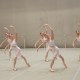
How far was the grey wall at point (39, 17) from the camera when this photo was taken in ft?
76.1

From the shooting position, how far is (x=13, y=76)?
10.8m

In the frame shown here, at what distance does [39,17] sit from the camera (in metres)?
24.1

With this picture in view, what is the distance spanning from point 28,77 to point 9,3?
15.6m

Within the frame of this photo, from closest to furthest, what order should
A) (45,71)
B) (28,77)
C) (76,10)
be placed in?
(28,77)
(45,71)
(76,10)

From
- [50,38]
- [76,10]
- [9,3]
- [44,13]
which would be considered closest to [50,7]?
[44,13]

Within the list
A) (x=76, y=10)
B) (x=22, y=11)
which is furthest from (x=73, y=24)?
(x=22, y=11)

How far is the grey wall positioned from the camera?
23188 mm

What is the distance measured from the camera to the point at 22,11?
2481 cm

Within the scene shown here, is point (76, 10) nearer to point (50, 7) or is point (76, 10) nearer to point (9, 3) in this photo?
point (50, 7)

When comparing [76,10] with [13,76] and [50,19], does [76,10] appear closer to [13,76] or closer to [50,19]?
[50,19]

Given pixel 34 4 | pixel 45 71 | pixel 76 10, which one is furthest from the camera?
pixel 34 4

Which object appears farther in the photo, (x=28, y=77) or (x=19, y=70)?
(x=19, y=70)

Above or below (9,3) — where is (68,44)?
below

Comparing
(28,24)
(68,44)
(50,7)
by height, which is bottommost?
(68,44)
